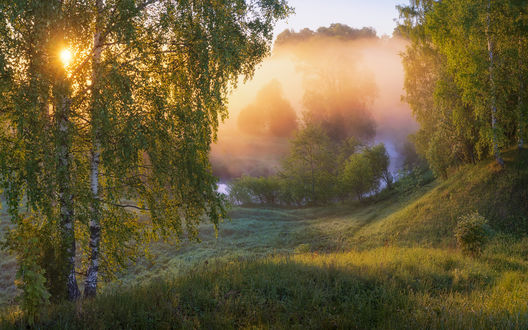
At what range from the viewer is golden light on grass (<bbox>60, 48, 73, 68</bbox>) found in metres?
6.17

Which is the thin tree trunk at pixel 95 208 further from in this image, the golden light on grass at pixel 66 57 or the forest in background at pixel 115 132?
the golden light on grass at pixel 66 57

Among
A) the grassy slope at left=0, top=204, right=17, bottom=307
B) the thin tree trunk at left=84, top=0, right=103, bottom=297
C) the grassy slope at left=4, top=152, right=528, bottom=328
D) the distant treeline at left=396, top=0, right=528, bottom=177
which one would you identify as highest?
the distant treeline at left=396, top=0, right=528, bottom=177

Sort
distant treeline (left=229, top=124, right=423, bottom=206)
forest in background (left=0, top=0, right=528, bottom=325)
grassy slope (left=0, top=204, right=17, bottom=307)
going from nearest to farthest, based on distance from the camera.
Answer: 1. forest in background (left=0, top=0, right=528, bottom=325)
2. grassy slope (left=0, top=204, right=17, bottom=307)
3. distant treeline (left=229, top=124, right=423, bottom=206)

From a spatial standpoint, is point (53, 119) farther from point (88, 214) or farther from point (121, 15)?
point (121, 15)

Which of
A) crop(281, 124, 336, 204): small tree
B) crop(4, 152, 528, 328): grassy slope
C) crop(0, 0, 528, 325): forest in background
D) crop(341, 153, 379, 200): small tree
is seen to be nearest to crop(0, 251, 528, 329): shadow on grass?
crop(4, 152, 528, 328): grassy slope

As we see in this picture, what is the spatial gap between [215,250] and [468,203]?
1604cm

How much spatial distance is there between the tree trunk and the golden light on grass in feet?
2.34

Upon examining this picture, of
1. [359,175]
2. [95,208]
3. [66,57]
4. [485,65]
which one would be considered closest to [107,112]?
[66,57]

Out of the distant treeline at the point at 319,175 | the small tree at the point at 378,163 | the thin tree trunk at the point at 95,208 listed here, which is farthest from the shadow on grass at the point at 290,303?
the small tree at the point at 378,163

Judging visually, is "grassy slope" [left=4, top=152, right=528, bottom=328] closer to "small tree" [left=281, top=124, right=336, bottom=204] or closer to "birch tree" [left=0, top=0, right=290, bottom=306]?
"birch tree" [left=0, top=0, right=290, bottom=306]

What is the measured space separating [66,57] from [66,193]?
115 inches

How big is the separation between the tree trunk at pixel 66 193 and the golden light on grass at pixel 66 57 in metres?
0.71

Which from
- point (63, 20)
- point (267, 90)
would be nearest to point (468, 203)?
point (63, 20)

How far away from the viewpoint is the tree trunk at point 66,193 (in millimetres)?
6203
